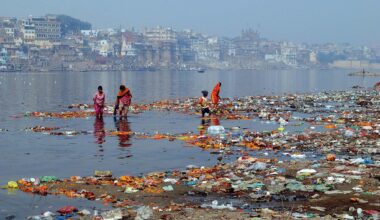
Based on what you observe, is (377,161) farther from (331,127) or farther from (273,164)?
(331,127)

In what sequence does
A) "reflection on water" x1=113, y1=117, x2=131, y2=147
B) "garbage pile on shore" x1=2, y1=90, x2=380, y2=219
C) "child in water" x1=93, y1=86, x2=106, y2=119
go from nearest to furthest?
1. "garbage pile on shore" x1=2, y1=90, x2=380, y2=219
2. "reflection on water" x1=113, y1=117, x2=131, y2=147
3. "child in water" x1=93, y1=86, x2=106, y2=119

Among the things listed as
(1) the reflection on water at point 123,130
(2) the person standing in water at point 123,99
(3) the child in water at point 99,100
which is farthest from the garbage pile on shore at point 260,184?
(2) the person standing in water at point 123,99

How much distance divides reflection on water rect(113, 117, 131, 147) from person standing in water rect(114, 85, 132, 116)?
0.49m

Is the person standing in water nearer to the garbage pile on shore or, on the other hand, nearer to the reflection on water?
the reflection on water

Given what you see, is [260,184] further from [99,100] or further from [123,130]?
[99,100]

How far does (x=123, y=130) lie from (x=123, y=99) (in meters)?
3.90

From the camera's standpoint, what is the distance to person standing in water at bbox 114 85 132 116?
23.5 metres

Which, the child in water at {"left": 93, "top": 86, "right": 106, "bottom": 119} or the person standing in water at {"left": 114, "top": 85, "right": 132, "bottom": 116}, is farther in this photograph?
the person standing in water at {"left": 114, "top": 85, "right": 132, "bottom": 116}

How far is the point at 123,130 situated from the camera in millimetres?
20438

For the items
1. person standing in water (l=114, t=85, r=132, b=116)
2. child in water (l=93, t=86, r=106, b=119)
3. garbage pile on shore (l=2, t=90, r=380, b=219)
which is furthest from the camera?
person standing in water (l=114, t=85, r=132, b=116)

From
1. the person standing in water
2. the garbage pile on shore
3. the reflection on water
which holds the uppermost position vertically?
the person standing in water

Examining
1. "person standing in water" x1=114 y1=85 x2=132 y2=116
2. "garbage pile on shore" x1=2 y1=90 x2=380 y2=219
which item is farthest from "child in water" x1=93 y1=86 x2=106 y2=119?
"garbage pile on shore" x1=2 y1=90 x2=380 y2=219

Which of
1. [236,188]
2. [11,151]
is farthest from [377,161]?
[11,151]

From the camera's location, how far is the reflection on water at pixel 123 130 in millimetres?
17422
